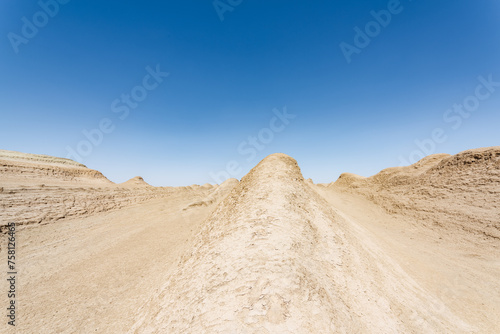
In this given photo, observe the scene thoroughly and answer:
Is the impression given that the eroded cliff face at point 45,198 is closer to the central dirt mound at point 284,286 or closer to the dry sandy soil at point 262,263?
the dry sandy soil at point 262,263

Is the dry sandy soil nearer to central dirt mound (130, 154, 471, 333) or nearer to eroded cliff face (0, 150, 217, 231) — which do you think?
central dirt mound (130, 154, 471, 333)

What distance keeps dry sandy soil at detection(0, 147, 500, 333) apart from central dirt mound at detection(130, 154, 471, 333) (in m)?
0.04

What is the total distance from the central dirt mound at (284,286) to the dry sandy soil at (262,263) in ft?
0.12

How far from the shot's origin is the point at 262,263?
513cm

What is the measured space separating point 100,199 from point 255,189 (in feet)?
68.6

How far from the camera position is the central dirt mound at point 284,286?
4.07 meters

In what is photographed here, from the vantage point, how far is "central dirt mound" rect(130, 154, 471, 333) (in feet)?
13.4

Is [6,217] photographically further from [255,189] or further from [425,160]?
[425,160]

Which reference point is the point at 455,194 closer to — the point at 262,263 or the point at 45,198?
the point at 262,263

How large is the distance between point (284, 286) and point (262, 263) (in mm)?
853

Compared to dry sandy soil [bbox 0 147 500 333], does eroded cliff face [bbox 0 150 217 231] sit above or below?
above

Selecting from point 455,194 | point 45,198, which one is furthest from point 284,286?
point 455,194

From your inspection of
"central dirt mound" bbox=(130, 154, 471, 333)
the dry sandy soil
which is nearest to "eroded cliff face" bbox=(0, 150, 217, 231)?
the dry sandy soil

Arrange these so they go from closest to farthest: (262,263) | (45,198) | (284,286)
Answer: (284,286), (262,263), (45,198)
